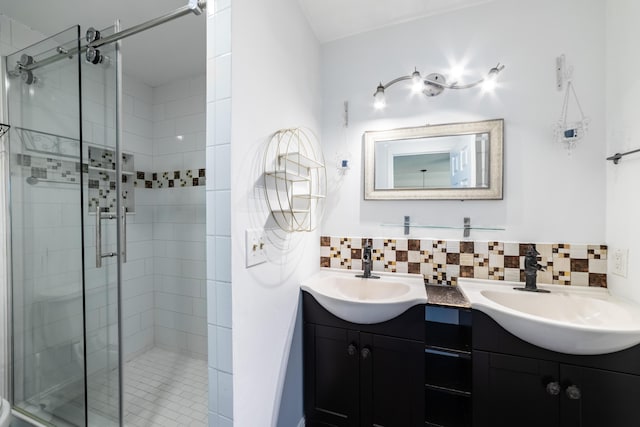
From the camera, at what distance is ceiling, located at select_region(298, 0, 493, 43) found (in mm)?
1529

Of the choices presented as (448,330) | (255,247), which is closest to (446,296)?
(448,330)

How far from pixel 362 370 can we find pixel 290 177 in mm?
1032

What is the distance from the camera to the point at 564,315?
4.09 ft

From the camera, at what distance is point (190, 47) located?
1.86m

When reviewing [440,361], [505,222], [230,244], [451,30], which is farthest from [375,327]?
[451,30]

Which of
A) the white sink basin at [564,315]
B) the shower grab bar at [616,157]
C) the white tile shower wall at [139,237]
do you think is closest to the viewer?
the white sink basin at [564,315]

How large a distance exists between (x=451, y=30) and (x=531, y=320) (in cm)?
165

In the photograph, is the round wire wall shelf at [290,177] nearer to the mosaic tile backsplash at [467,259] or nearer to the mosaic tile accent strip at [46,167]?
the mosaic tile backsplash at [467,259]

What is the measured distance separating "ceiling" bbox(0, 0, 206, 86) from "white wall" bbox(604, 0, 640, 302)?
7.17ft

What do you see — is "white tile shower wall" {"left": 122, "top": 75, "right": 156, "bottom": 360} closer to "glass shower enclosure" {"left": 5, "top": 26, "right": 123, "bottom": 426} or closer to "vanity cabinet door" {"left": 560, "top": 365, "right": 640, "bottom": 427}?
"glass shower enclosure" {"left": 5, "top": 26, "right": 123, "bottom": 426}

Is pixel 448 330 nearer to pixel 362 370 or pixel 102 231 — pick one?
pixel 362 370

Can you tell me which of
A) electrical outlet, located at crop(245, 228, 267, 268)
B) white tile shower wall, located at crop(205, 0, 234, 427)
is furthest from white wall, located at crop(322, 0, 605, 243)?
white tile shower wall, located at crop(205, 0, 234, 427)

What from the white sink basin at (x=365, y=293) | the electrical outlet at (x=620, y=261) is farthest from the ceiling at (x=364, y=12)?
the white sink basin at (x=365, y=293)

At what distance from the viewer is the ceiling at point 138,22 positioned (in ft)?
4.62
